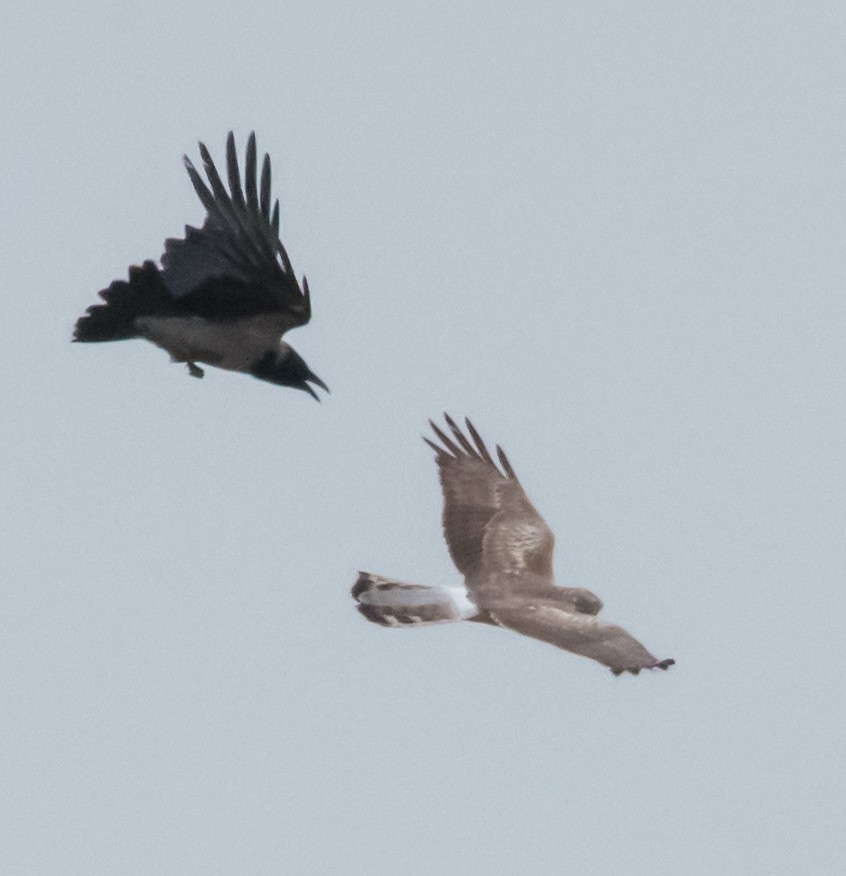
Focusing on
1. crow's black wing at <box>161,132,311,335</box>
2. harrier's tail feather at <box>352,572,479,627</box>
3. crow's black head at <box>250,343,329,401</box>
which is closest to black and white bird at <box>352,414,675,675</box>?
harrier's tail feather at <box>352,572,479,627</box>

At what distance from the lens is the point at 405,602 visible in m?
21.0

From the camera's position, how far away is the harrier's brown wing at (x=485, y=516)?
68.4ft

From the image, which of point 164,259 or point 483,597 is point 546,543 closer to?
point 483,597

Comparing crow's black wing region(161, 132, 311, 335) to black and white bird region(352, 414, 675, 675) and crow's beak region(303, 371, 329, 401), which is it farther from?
black and white bird region(352, 414, 675, 675)

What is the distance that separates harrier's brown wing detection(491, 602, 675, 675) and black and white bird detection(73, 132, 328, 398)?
88.9 inches

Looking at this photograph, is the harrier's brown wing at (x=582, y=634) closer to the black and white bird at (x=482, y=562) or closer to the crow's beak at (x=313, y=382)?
the black and white bird at (x=482, y=562)

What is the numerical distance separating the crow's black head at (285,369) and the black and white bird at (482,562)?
1157 millimetres

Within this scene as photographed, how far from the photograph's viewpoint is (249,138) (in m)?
19.4

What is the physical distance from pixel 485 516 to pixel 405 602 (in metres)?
0.77

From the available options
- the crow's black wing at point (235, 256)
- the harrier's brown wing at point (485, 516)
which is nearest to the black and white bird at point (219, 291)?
the crow's black wing at point (235, 256)

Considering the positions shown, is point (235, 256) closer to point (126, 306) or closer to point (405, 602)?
point (126, 306)

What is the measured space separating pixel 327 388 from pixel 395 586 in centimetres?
145

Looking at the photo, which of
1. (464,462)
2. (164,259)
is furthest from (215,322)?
(464,462)

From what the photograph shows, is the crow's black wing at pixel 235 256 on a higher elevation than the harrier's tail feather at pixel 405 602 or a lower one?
higher
